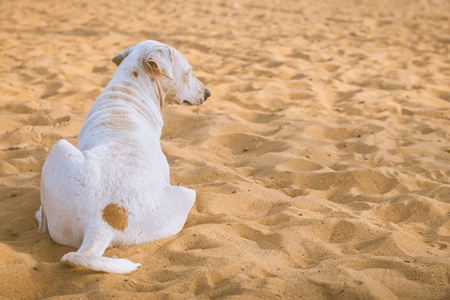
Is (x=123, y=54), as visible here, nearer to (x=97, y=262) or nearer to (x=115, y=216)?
(x=115, y=216)

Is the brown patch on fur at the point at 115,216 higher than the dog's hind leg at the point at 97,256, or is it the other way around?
the brown patch on fur at the point at 115,216

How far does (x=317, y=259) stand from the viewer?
359cm

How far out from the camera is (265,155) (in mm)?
5578

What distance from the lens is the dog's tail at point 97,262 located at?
3.05 metres

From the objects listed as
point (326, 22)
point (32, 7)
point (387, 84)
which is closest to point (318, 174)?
point (387, 84)

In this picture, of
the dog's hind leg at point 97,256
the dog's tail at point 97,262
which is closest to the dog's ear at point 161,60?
the dog's hind leg at point 97,256

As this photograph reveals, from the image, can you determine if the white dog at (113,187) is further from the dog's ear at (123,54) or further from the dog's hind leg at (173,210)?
the dog's ear at (123,54)

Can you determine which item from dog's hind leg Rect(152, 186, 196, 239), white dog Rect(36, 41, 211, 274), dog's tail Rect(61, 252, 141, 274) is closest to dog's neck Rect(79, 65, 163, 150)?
white dog Rect(36, 41, 211, 274)

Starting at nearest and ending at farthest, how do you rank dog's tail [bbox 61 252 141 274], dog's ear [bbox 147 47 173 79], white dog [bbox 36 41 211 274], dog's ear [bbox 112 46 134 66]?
1. dog's tail [bbox 61 252 141 274]
2. white dog [bbox 36 41 211 274]
3. dog's ear [bbox 147 47 173 79]
4. dog's ear [bbox 112 46 134 66]

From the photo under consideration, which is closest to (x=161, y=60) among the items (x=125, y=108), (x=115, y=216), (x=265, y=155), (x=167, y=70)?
(x=167, y=70)

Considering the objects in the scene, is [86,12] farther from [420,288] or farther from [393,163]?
[420,288]

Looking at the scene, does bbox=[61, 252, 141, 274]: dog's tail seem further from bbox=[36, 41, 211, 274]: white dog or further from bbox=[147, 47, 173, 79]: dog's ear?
bbox=[147, 47, 173, 79]: dog's ear

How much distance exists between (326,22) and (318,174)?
9.44 meters

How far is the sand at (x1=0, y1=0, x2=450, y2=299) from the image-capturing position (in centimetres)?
323
